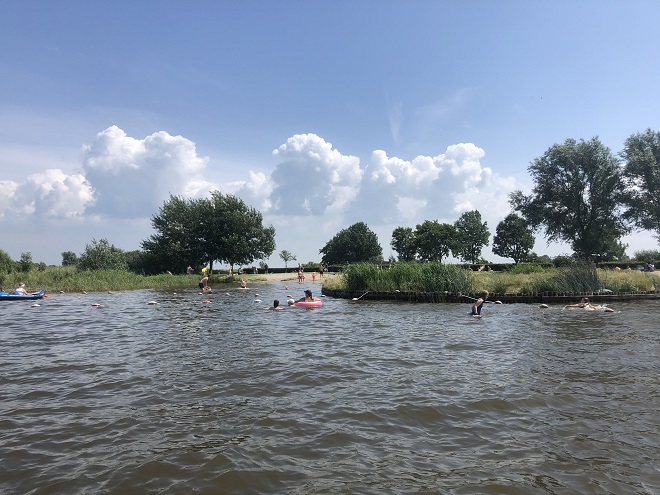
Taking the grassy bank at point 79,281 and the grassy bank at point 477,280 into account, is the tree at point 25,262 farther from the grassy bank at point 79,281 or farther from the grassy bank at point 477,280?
the grassy bank at point 477,280

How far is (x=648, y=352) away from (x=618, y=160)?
4930cm

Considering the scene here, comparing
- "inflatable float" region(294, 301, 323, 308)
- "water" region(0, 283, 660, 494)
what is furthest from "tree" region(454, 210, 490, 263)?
"water" region(0, 283, 660, 494)

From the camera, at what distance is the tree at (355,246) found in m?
115

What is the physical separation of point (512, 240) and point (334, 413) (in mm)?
101402

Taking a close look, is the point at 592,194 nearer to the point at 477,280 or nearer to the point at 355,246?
the point at 477,280

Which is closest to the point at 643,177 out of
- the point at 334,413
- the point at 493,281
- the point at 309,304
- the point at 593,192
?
the point at 593,192

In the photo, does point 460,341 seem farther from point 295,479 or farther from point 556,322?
point 295,479

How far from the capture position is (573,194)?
177 ft

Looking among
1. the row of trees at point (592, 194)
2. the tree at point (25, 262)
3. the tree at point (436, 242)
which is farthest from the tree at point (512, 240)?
the tree at point (25, 262)

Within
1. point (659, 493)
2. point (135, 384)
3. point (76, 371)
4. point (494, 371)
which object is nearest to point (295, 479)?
point (659, 493)

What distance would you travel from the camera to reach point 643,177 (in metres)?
50.5

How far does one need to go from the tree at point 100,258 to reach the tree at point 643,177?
6215 cm

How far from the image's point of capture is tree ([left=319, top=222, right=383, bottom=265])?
114625 millimetres

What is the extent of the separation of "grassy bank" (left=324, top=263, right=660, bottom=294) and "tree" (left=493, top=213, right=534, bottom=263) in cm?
6969
